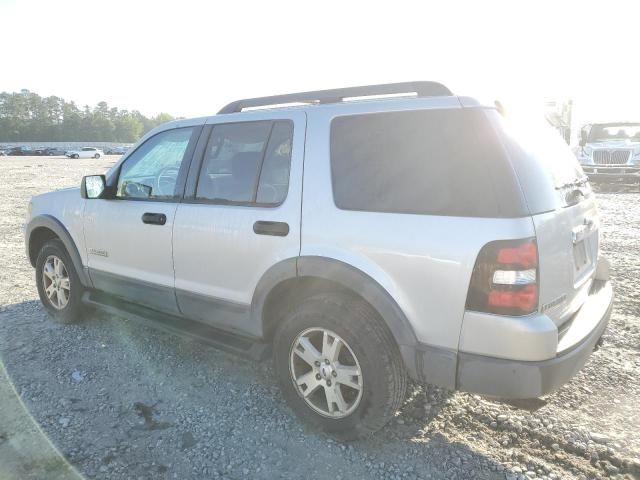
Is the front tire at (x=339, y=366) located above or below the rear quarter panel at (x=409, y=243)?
below

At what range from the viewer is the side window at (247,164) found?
2898 millimetres

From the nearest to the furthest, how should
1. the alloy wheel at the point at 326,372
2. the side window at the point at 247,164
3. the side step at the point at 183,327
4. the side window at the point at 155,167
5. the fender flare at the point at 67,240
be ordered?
the alloy wheel at the point at 326,372
the side window at the point at 247,164
the side step at the point at 183,327
the side window at the point at 155,167
the fender flare at the point at 67,240

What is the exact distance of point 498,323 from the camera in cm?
210

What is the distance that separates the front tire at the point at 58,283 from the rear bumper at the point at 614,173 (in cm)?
1431

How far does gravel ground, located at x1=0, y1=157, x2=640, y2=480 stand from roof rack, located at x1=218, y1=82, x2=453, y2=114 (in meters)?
1.71

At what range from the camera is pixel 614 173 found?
14352 millimetres

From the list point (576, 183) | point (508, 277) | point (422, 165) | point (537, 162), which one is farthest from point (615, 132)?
point (508, 277)

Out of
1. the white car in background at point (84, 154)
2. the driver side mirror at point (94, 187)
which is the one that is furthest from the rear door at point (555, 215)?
the white car in background at point (84, 154)

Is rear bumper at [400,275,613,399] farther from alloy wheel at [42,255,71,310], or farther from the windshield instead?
the windshield

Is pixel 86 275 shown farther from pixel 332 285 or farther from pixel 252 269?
pixel 332 285

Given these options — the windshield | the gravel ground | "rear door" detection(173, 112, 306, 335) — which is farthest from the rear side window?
the windshield

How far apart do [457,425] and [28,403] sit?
2.83 metres

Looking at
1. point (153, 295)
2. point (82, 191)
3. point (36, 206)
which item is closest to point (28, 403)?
point (153, 295)

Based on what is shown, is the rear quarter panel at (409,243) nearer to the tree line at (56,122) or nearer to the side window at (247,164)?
the side window at (247,164)
